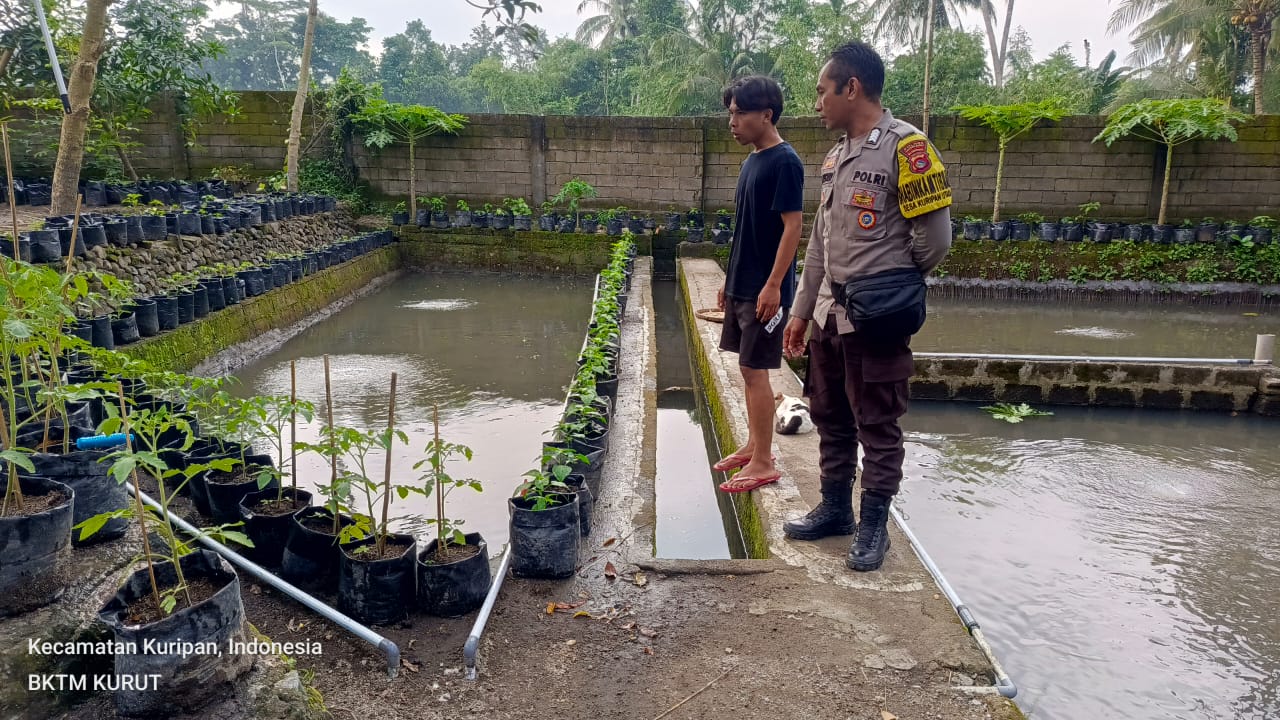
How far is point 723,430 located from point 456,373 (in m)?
2.66

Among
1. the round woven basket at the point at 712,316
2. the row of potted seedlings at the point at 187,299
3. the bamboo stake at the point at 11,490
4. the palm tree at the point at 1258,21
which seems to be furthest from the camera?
the palm tree at the point at 1258,21

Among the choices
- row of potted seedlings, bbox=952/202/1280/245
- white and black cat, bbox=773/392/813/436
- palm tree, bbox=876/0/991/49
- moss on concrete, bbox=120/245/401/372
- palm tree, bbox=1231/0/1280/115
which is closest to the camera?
white and black cat, bbox=773/392/813/436

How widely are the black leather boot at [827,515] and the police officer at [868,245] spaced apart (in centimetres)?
10

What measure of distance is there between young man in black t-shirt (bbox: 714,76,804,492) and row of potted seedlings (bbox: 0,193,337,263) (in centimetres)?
314

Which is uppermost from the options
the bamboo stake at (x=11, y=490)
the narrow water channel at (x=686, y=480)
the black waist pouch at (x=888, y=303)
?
the black waist pouch at (x=888, y=303)

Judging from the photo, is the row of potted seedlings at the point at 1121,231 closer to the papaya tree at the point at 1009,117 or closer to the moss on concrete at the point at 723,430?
the papaya tree at the point at 1009,117

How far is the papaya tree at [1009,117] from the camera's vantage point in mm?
11359

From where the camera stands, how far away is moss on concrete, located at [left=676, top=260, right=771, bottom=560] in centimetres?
313

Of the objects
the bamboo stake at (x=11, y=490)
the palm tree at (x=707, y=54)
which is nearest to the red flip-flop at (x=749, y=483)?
the bamboo stake at (x=11, y=490)

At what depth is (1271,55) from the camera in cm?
1859

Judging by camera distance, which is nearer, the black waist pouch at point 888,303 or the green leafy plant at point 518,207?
A: the black waist pouch at point 888,303

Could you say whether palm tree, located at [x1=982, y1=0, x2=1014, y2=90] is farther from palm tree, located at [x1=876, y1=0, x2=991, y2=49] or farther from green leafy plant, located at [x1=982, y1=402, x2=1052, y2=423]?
green leafy plant, located at [x1=982, y1=402, x2=1052, y2=423]

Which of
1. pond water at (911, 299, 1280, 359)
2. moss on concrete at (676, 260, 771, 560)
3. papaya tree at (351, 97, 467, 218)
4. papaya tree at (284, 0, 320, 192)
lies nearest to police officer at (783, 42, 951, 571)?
moss on concrete at (676, 260, 771, 560)

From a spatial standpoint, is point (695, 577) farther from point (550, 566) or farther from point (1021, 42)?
point (1021, 42)
